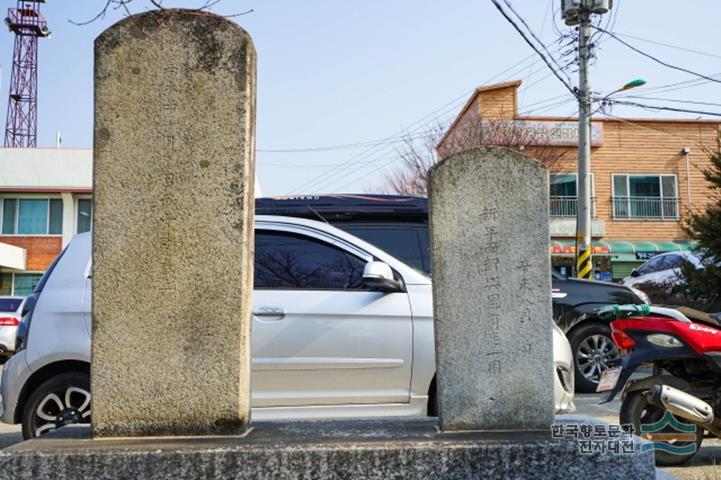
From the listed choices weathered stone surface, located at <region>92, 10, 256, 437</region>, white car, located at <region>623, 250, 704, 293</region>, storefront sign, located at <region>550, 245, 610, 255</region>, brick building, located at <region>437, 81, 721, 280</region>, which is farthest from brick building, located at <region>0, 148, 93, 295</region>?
weathered stone surface, located at <region>92, 10, 256, 437</region>

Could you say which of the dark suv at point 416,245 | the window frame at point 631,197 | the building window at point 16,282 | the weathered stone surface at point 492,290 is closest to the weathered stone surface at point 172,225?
the weathered stone surface at point 492,290

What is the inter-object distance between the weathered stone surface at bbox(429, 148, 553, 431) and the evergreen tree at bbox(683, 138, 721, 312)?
1078cm

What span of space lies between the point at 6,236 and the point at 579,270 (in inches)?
777

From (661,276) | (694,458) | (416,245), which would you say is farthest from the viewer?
(661,276)

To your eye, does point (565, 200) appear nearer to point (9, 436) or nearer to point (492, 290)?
point (9, 436)

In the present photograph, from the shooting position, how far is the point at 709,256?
44.6ft

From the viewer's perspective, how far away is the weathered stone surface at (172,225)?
3574mm

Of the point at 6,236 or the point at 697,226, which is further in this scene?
the point at 6,236

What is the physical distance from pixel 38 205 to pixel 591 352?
2198 cm

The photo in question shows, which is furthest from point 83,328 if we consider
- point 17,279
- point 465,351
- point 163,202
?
point 17,279

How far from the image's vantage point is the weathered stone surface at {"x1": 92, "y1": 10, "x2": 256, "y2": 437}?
3.57 meters

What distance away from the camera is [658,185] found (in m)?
26.7

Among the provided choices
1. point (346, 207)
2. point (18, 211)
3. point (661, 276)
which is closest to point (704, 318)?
point (346, 207)

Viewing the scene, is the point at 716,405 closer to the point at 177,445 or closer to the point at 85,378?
the point at 177,445
